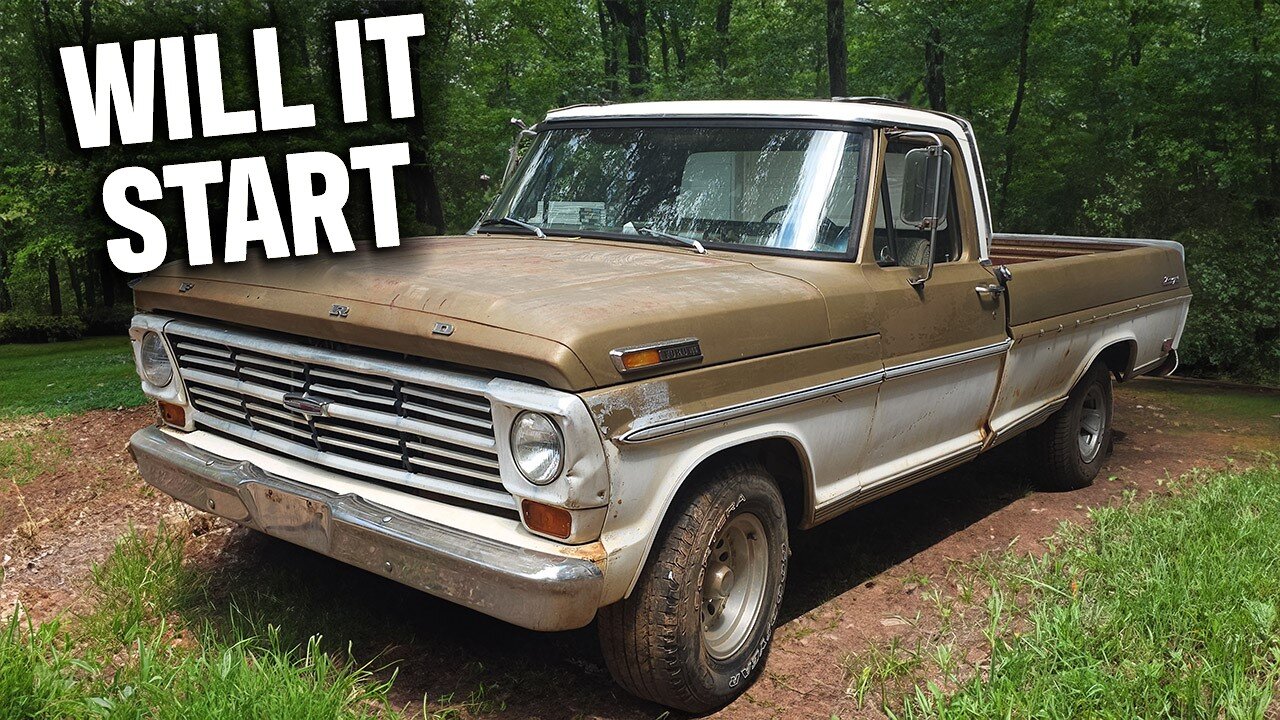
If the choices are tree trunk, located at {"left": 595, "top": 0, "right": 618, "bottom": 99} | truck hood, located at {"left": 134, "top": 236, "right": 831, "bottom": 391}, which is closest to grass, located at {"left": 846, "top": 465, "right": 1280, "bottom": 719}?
truck hood, located at {"left": 134, "top": 236, "right": 831, "bottom": 391}

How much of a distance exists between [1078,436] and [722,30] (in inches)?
937

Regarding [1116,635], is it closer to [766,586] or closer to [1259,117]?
[766,586]

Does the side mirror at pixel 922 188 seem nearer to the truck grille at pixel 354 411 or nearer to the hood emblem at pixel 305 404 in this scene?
the truck grille at pixel 354 411

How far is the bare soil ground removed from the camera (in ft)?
12.6

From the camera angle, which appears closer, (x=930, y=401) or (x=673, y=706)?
(x=673, y=706)


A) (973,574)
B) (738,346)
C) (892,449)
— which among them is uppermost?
(738,346)

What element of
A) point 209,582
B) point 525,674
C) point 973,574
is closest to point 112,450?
point 209,582

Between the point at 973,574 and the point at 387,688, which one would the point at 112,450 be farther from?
the point at 973,574

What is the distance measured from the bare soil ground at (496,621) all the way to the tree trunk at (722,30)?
21.5 meters

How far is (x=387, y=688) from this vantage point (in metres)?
3.53

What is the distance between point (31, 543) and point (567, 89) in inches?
673

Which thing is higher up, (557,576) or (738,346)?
(738,346)

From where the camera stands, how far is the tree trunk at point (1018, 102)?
20031 mm

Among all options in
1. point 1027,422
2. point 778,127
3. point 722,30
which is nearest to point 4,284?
point 722,30
